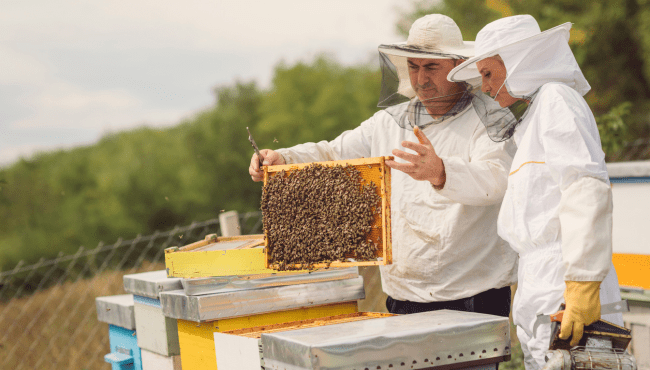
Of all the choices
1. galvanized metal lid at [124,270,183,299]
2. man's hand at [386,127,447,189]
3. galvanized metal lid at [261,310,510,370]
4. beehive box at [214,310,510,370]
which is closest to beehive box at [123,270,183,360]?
galvanized metal lid at [124,270,183,299]

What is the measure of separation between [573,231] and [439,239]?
1028 mm

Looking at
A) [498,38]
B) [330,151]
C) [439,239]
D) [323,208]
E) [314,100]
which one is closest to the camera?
[498,38]

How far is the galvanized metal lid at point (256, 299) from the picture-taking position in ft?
8.24

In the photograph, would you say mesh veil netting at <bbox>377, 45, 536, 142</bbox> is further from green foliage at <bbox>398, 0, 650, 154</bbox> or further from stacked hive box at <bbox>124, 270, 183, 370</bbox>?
green foliage at <bbox>398, 0, 650, 154</bbox>

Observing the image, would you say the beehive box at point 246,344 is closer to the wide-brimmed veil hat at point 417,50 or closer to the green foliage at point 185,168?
the wide-brimmed veil hat at point 417,50

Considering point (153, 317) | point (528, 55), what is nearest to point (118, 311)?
point (153, 317)

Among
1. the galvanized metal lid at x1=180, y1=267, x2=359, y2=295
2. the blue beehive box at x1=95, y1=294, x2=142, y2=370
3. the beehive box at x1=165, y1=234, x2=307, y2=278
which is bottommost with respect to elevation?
the blue beehive box at x1=95, y1=294, x2=142, y2=370

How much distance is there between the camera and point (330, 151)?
A: 11.5 ft

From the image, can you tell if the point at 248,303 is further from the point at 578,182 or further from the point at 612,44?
the point at 612,44

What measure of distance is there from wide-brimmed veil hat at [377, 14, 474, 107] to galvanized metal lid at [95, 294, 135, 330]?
1.94 meters

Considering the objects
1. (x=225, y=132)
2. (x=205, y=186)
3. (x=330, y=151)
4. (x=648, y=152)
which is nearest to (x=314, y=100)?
(x=225, y=132)

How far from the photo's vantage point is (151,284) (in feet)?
9.92

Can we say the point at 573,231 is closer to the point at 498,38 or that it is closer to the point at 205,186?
the point at 498,38

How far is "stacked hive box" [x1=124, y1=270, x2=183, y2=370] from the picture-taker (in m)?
2.97
